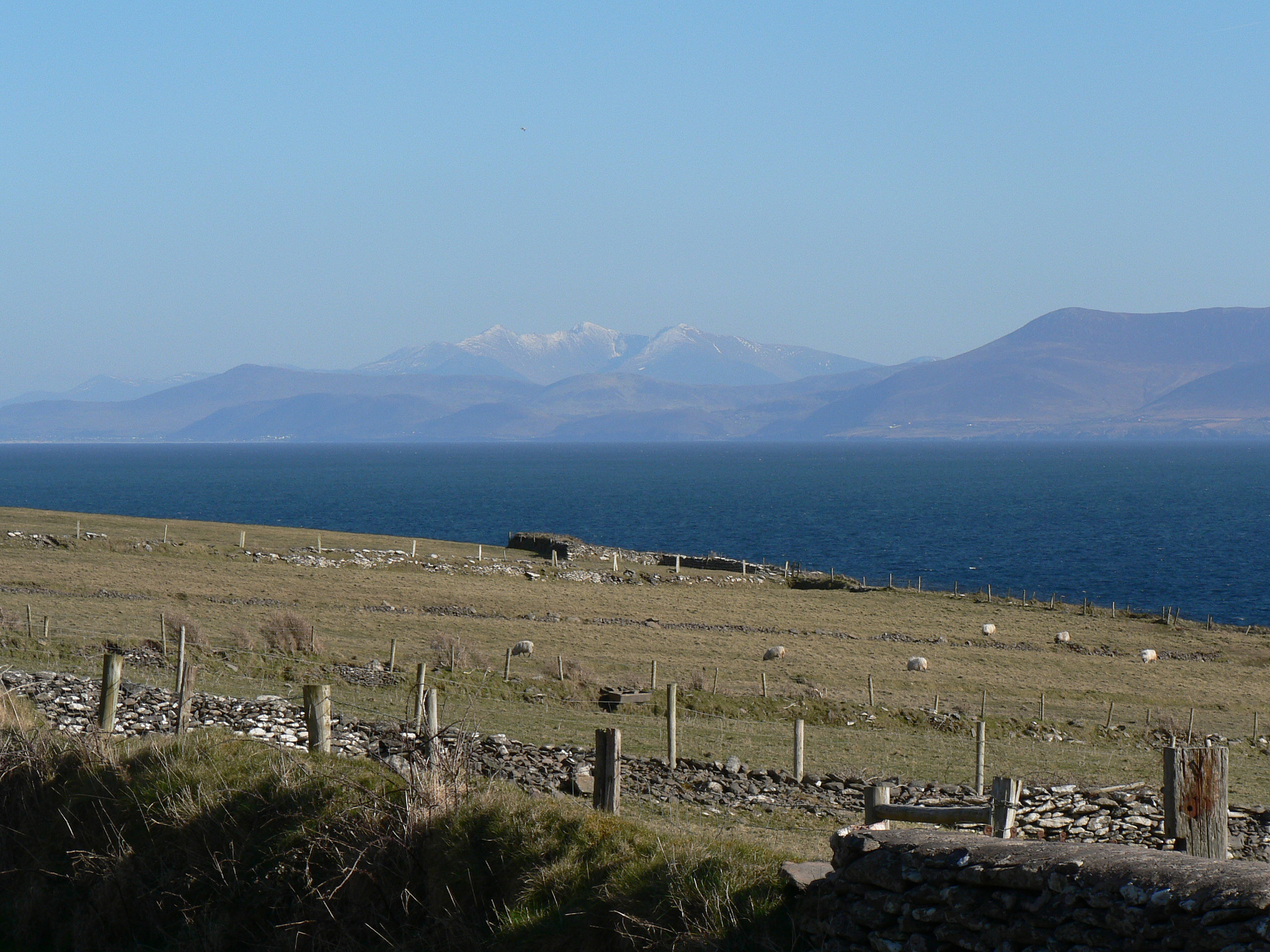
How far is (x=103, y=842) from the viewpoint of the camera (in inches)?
569

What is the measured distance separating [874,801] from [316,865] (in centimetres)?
599

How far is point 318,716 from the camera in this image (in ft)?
50.2

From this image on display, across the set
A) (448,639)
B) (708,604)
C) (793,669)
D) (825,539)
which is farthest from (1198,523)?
(448,639)

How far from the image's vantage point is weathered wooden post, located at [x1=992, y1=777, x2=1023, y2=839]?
1048cm

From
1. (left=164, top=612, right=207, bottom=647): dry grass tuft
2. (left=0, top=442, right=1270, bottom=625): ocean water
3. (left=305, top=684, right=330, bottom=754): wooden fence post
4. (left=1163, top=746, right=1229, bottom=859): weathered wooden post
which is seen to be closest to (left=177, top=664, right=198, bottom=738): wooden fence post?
(left=305, top=684, right=330, bottom=754): wooden fence post

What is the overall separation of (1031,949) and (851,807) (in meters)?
12.4

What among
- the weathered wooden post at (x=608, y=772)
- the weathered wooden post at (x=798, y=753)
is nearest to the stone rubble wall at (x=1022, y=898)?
the weathered wooden post at (x=608, y=772)

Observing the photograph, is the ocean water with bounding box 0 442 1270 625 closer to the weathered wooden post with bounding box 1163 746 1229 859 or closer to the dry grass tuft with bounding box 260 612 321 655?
the dry grass tuft with bounding box 260 612 321 655

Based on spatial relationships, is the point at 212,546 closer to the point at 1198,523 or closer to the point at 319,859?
the point at 319,859

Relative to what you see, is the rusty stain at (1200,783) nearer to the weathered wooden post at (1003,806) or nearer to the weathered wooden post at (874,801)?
the weathered wooden post at (1003,806)

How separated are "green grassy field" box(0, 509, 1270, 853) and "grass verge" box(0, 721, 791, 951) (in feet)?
11.3

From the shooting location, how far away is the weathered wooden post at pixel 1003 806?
10484 millimetres

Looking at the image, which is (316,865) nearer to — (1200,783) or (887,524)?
(1200,783)

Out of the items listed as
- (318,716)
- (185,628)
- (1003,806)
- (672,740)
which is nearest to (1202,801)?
(1003,806)
